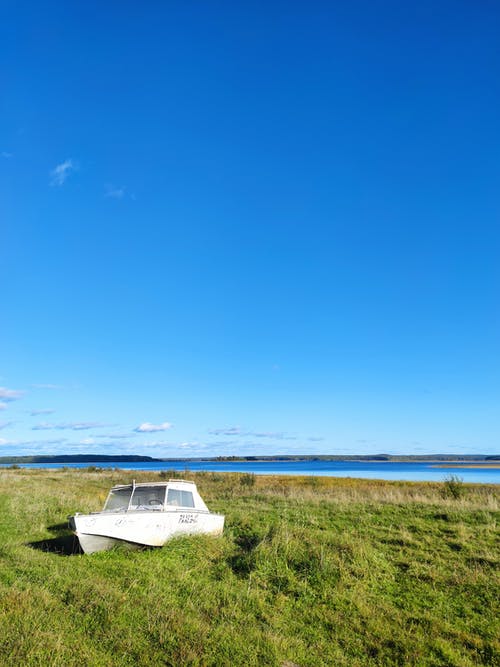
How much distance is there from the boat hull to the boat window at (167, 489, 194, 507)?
2.15 ft

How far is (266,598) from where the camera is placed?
34.1 ft

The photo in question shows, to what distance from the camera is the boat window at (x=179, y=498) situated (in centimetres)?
1545

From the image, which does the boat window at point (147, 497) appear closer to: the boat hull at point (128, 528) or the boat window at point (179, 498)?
the boat window at point (179, 498)

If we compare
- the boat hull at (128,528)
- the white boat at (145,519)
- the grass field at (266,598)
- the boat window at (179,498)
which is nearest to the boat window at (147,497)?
the white boat at (145,519)

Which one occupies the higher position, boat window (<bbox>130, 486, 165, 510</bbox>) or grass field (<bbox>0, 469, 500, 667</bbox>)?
boat window (<bbox>130, 486, 165, 510</bbox>)

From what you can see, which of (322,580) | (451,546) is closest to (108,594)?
(322,580)

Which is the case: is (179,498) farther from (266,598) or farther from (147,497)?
(266,598)

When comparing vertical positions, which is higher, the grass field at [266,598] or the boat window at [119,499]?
the boat window at [119,499]

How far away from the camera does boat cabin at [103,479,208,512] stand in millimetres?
15336

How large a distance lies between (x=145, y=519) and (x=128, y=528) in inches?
22.7

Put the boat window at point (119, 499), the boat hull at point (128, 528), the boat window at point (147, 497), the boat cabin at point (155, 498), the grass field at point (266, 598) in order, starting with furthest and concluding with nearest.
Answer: the boat window at point (119, 499) < the boat window at point (147, 497) < the boat cabin at point (155, 498) < the boat hull at point (128, 528) < the grass field at point (266, 598)

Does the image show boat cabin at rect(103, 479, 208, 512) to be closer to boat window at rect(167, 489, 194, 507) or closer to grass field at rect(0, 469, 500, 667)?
boat window at rect(167, 489, 194, 507)

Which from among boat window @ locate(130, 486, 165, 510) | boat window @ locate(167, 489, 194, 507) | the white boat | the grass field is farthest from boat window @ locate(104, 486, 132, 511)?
the grass field

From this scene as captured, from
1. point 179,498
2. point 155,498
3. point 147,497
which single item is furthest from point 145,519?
point 179,498
